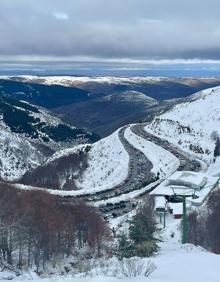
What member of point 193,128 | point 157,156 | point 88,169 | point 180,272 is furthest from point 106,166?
point 180,272

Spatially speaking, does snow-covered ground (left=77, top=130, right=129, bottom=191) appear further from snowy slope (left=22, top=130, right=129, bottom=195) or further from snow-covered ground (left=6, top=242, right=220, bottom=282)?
snow-covered ground (left=6, top=242, right=220, bottom=282)

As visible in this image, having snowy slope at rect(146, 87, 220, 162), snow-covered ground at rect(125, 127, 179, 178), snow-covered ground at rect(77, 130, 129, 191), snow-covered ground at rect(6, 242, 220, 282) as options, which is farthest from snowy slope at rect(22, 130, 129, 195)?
snow-covered ground at rect(6, 242, 220, 282)

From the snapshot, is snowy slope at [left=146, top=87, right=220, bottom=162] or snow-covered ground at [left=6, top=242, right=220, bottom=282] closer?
snow-covered ground at [left=6, top=242, right=220, bottom=282]

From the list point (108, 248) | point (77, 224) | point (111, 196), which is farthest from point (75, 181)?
point (108, 248)

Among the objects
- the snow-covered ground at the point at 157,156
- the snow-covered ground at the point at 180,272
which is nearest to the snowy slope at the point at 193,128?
the snow-covered ground at the point at 157,156

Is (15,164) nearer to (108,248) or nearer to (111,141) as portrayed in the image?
(111,141)

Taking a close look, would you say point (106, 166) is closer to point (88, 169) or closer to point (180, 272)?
point (88, 169)

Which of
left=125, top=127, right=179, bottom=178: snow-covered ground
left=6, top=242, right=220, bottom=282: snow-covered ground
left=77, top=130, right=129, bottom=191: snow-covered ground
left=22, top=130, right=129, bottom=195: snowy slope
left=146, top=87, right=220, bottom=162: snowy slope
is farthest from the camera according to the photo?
left=146, top=87, right=220, bottom=162: snowy slope

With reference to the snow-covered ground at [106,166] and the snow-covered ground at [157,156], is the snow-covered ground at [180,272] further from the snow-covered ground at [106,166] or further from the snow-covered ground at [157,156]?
the snow-covered ground at [157,156]
